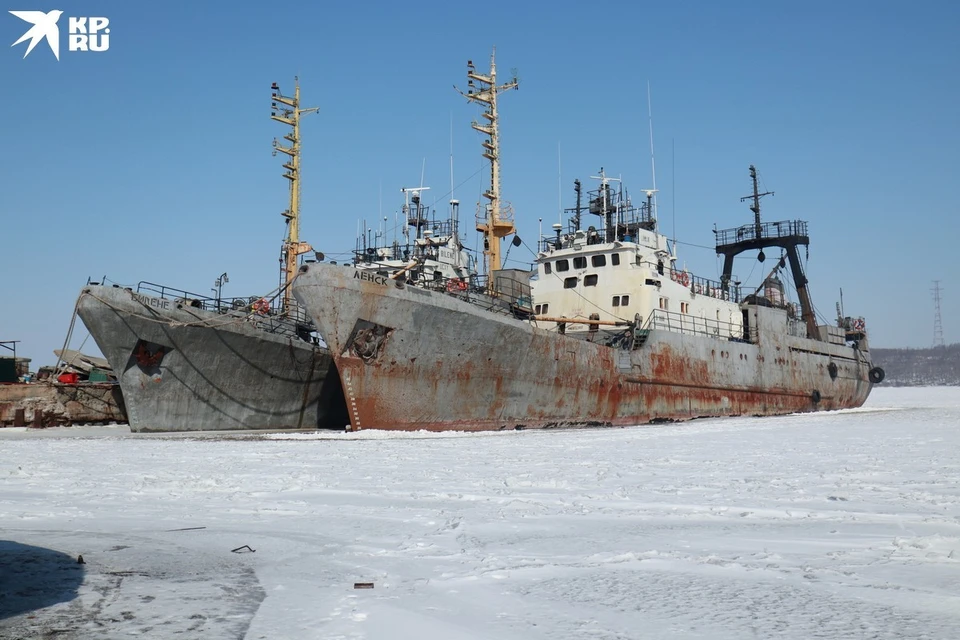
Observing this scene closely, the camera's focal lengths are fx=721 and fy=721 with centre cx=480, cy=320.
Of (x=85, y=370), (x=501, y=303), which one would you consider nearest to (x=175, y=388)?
(x=85, y=370)

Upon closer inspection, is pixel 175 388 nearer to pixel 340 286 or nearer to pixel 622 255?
pixel 340 286

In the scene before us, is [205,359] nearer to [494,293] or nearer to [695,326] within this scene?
[494,293]

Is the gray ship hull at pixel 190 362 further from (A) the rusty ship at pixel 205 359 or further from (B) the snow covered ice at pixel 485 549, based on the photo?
(B) the snow covered ice at pixel 485 549

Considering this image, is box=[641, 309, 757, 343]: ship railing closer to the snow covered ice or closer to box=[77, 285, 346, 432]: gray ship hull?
box=[77, 285, 346, 432]: gray ship hull

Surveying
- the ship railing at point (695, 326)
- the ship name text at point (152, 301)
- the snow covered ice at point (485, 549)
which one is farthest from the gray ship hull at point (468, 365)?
the snow covered ice at point (485, 549)

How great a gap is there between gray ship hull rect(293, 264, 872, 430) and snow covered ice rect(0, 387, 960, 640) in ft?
22.5

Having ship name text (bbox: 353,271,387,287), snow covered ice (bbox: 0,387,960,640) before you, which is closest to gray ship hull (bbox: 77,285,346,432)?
ship name text (bbox: 353,271,387,287)

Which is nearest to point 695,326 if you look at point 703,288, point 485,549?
Answer: point 703,288

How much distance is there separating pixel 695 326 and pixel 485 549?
22151 millimetres

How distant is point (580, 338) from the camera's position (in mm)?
22047

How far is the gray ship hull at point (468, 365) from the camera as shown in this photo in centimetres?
1739

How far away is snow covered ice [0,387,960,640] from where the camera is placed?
144 inches

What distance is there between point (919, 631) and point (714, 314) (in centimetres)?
2521

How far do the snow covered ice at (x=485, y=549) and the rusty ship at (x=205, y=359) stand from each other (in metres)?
7.97
